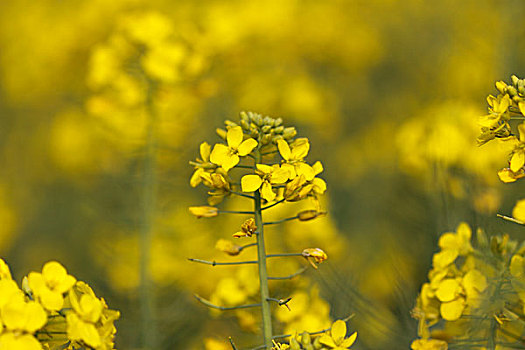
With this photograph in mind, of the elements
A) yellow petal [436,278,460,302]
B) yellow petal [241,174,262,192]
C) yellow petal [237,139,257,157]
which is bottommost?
yellow petal [436,278,460,302]

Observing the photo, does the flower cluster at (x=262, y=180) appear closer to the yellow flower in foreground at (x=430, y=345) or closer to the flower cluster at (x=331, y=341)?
the flower cluster at (x=331, y=341)

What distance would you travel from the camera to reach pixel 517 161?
108cm

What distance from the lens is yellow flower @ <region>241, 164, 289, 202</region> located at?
110 cm

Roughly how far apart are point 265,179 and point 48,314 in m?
A: 0.38

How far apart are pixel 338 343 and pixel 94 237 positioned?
1.91 m

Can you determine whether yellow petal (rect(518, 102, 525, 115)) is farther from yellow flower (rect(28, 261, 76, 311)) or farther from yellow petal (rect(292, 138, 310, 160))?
yellow flower (rect(28, 261, 76, 311))

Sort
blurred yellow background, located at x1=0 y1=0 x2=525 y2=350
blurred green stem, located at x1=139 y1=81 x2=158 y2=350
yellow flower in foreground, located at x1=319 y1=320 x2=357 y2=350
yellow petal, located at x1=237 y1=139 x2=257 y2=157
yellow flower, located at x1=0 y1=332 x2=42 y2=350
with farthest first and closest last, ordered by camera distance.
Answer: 1. blurred green stem, located at x1=139 y1=81 x2=158 y2=350
2. blurred yellow background, located at x1=0 y1=0 x2=525 y2=350
3. yellow petal, located at x1=237 y1=139 x2=257 y2=157
4. yellow flower in foreground, located at x1=319 y1=320 x2=357 y2=350
5. yellow flower, located at x1=0 y1=332 x2=42 y2=350

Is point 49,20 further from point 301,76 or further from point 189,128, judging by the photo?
point 189,128

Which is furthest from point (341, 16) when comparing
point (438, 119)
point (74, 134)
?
point (438, 119)

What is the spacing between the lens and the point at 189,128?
233cm

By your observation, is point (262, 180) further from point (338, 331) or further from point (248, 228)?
point (338, 331)

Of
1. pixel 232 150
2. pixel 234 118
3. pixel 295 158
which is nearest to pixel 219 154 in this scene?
pixel 232 150

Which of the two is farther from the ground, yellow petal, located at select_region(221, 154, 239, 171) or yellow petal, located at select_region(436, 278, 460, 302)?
yellow petal, located at select_region(221, 154, 239, 171)

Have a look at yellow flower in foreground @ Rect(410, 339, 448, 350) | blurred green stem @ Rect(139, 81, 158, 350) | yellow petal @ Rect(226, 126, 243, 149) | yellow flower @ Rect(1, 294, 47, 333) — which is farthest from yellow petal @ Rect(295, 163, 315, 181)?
blurred green stem @ Rect(139, 81, 158, 350)
